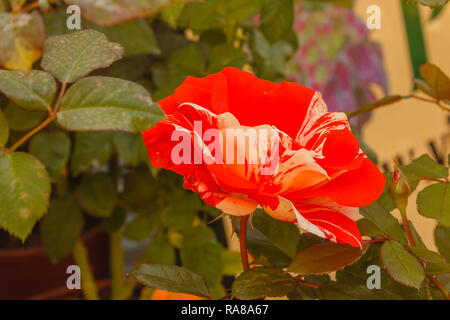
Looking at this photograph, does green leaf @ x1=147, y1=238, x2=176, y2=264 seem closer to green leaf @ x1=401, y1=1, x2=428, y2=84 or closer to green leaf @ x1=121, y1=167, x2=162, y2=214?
green leaf @ x1=121, y1=167, x2=162, y2=214

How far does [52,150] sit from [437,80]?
26 cm

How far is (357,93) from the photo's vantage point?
0.68m

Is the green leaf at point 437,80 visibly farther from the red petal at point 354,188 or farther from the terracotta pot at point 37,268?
the terracotta pot at point 37,268

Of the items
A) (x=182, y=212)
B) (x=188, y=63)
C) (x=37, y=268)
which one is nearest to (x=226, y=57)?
(x=188, y=63)

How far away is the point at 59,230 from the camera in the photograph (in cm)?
42

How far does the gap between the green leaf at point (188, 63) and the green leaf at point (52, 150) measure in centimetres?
10

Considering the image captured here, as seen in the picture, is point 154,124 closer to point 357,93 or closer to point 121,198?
point 121,198

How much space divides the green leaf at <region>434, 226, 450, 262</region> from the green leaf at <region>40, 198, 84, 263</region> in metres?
0.30

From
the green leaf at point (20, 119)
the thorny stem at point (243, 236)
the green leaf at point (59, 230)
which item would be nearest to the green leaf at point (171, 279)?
the thorny stem at point (243, 236)

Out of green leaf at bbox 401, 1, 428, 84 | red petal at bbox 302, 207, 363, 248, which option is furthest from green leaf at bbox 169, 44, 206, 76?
green leaf at bbox 401, 1, 428, 84

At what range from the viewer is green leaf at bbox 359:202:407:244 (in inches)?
8.0

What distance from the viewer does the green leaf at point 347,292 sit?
0.65ft

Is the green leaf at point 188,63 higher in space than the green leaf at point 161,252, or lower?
higher

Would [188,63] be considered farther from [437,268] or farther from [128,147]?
[437,268]
